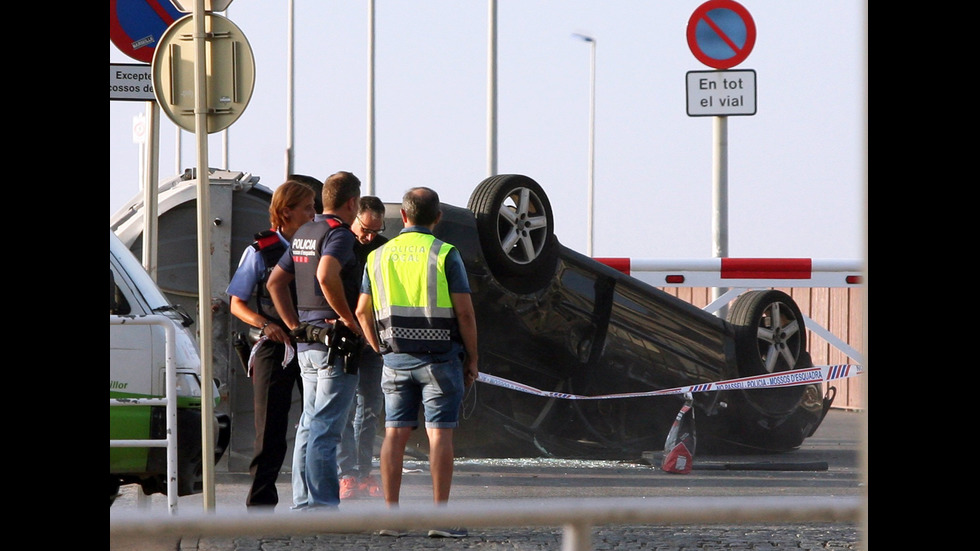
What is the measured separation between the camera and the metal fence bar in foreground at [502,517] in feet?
6.74

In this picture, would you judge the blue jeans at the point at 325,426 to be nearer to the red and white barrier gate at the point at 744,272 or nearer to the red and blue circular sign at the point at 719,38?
the red and white barrier gate at the point at 744,272

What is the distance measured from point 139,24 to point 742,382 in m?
4.81

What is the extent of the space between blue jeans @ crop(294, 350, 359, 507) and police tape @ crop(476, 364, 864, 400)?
231 cm

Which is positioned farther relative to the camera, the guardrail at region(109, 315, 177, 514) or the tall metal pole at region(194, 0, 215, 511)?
the guardrail at region(109, 315, 177, 514)

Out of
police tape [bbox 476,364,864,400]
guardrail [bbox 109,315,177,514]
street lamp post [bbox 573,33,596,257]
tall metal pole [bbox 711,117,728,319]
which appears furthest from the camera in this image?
street lamp post [bbox 573,33,596,257]

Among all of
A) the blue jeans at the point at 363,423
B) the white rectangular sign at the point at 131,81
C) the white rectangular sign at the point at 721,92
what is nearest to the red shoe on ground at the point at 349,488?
the blue jeans at the point at 363,423

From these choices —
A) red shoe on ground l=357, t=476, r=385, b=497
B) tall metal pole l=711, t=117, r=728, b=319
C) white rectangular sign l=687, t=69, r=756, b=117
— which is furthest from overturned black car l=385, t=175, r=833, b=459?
white rectangular sign l=687, t=69, r=756, b=117

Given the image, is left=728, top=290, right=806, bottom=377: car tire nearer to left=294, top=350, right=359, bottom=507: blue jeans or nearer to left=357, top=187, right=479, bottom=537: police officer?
left=357, top=187, right=479, bottom=537: police officer

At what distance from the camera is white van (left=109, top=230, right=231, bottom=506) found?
6.33 meters

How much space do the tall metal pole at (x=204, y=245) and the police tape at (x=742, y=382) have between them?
Answer: 3100 millimetres
